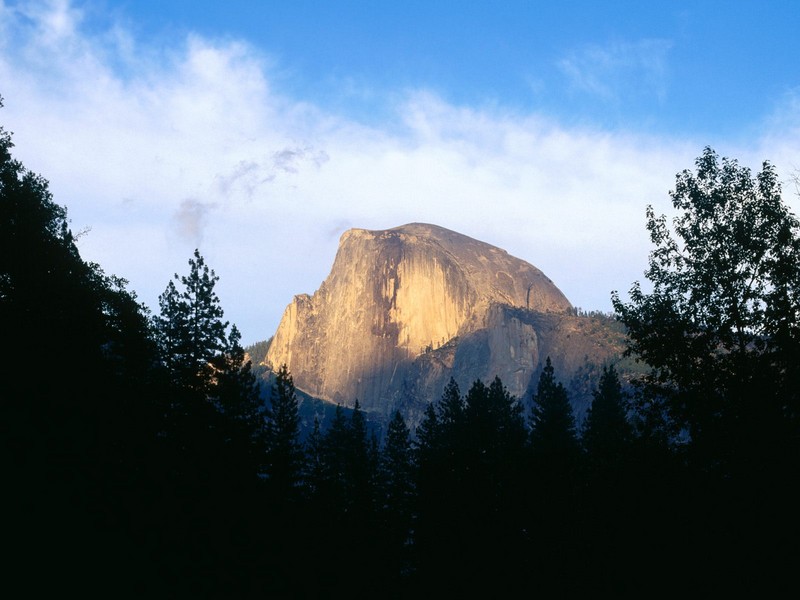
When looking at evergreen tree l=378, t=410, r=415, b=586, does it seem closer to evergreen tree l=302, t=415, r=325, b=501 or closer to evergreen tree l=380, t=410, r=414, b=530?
evergreen tree l=380, t=410, r=414, b=530

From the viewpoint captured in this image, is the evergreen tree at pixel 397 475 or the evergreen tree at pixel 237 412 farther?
the evergreen tree at pixel 397 475

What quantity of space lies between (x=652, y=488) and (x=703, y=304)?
5.25 meters

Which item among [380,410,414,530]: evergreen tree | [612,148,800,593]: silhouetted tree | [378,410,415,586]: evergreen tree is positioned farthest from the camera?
[380,410,414,530]: evergreen tree

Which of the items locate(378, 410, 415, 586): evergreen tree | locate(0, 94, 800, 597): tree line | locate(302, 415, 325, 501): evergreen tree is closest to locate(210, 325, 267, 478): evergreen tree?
locate(0, 94, 800, 597): tree line

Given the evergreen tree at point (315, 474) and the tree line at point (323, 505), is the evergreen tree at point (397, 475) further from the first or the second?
the tree line at point (323, 505)

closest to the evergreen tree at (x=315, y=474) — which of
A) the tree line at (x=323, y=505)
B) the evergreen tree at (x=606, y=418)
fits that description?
the tree line at (x=323, y=505)

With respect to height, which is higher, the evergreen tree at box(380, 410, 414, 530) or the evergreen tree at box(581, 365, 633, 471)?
the evergreen tree at box(581, 365, 633, 471)

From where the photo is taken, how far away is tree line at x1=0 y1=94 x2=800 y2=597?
17.8m

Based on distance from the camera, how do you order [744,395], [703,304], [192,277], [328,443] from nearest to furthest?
[744,395]
[703,304]
[192,277]
[328,443]

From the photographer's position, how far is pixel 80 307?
69.5ft

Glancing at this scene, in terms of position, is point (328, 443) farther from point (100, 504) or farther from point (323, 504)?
point (100, 504)

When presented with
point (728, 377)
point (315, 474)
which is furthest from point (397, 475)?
point (728, 377)

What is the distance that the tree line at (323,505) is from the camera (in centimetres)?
1778

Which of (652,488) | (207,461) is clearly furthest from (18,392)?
(652,488)
